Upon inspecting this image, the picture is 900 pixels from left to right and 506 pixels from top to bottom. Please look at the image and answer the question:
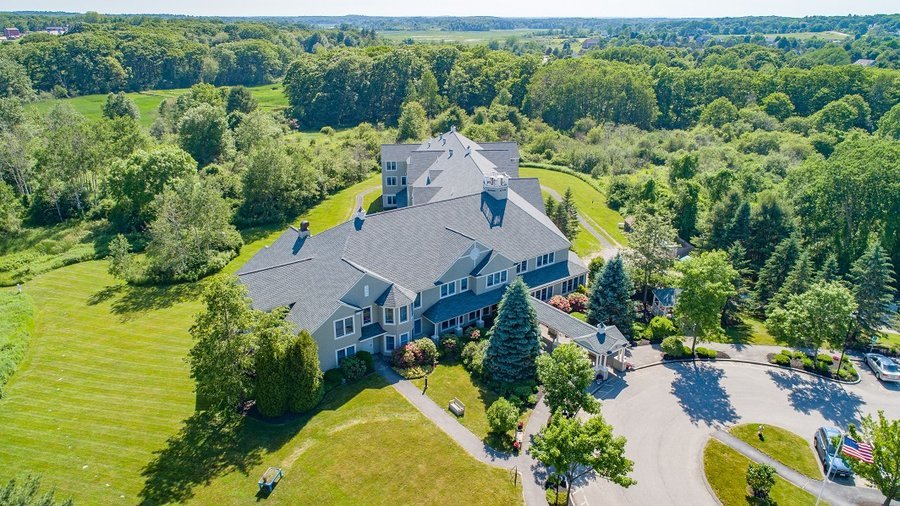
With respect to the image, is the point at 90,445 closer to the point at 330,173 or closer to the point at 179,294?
the point at 179,294

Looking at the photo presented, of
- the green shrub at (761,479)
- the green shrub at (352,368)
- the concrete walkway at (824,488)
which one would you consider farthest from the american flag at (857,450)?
the green shrub at (352,368)

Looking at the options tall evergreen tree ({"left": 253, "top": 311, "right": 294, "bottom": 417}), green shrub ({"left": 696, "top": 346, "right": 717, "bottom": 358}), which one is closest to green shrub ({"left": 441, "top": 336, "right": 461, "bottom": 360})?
tall evergreen tree ({"left": 253, "top": 311, "right": 294, "bottom": 417})

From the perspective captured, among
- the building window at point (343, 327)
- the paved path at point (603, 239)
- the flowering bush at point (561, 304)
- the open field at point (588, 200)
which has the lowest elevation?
the open field at point (588, 200)

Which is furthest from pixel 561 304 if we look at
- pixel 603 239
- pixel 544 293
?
pixel 603 239

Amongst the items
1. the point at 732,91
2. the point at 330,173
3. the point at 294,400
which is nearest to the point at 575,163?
the point at 330,173

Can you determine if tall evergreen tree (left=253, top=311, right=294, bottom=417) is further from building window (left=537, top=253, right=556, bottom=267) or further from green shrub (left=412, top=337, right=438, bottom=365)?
building window (left=537, top=253, right=556, bottom=267)

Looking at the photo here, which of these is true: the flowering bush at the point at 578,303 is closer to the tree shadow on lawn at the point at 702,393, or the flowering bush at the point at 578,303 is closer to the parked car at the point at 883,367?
the tree shadow on lawn at the point at 702,393

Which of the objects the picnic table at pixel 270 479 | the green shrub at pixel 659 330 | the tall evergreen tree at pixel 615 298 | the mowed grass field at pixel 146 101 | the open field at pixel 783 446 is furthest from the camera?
the mowed grass field at pixel 146 101
